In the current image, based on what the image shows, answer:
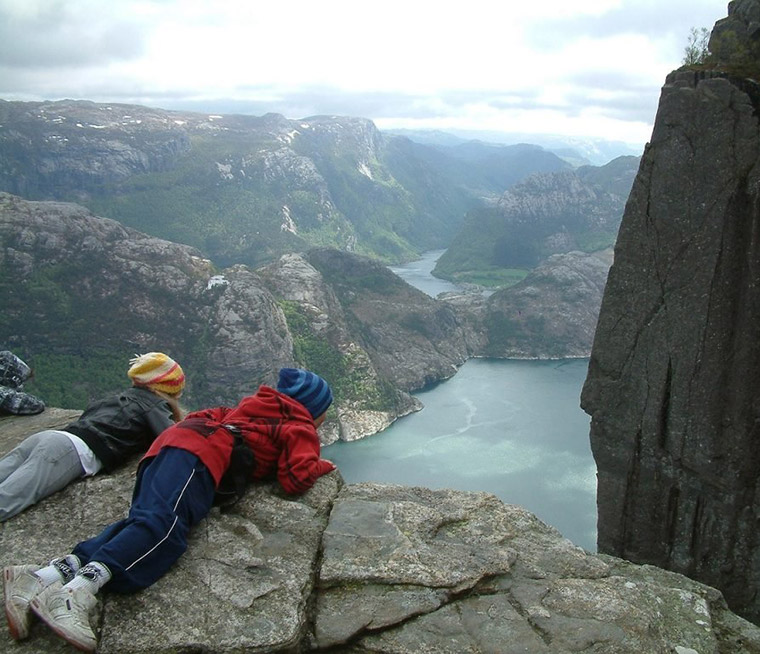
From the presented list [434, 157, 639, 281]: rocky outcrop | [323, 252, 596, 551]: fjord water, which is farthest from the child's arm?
[434, 157, 639, 281]: rocky outcrop

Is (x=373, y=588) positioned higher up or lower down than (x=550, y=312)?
higher up

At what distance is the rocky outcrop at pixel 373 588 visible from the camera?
13.7 ft

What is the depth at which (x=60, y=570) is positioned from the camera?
4340 mm

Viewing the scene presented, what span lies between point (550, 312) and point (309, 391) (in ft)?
430

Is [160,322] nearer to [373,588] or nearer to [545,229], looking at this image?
[373,588]

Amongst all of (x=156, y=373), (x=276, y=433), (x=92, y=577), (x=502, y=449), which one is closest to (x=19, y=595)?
(x=92, y=577)

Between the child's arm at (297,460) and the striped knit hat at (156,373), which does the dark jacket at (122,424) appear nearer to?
the striped knit hat at (156,373)

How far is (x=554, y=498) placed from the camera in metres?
62.0

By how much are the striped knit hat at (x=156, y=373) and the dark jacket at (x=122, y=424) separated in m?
0.10

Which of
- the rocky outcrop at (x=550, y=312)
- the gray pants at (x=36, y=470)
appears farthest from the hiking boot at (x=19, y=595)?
the rocky outcrop at (x=550, y=312)

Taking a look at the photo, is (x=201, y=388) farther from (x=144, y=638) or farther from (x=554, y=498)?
(x=144, y=638)

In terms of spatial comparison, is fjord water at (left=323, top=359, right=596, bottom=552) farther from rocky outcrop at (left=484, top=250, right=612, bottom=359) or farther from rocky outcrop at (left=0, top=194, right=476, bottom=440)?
Answer: rocky outcrop at (left=484, top=250, right=612, bottom=359)

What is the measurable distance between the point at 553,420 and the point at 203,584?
83.1m

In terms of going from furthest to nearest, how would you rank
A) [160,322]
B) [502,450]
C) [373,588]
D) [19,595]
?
[160,322] → [502,450] → [373,588] → [19,595]
